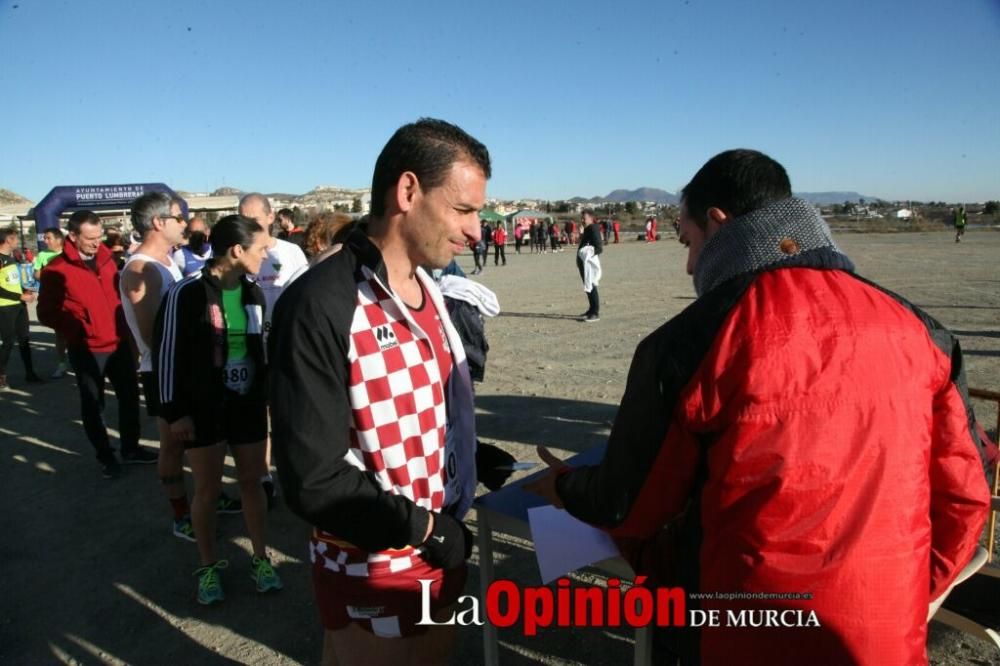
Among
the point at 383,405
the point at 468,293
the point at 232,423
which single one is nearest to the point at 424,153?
the point at 383,405

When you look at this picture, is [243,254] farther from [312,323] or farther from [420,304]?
[312,323]

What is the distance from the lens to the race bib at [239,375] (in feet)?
10.3

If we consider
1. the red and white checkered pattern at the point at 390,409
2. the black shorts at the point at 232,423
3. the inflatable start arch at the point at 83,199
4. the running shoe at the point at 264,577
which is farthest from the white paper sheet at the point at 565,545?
the inflatable start arch at the point at 83,199

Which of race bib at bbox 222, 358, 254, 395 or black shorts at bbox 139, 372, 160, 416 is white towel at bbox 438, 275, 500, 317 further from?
black shorts at bbox 139, 372, 160, 416

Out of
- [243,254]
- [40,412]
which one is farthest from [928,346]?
[40,412]

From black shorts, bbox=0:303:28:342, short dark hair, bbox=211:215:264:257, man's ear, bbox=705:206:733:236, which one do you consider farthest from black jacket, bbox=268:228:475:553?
black shorts, bbox=0:303:28:342

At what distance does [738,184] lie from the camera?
4.35ft

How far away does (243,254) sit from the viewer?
3.22m

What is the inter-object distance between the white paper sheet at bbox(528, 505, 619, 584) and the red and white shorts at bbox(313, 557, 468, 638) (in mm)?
294

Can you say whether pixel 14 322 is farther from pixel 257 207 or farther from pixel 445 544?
pixel 445 544

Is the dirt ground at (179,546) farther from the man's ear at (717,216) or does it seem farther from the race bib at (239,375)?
the man's ear at (717,216)

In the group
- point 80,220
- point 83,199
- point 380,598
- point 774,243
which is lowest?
point 380,598

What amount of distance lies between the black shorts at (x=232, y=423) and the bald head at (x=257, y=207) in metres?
2.07

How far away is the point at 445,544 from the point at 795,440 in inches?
34.6
